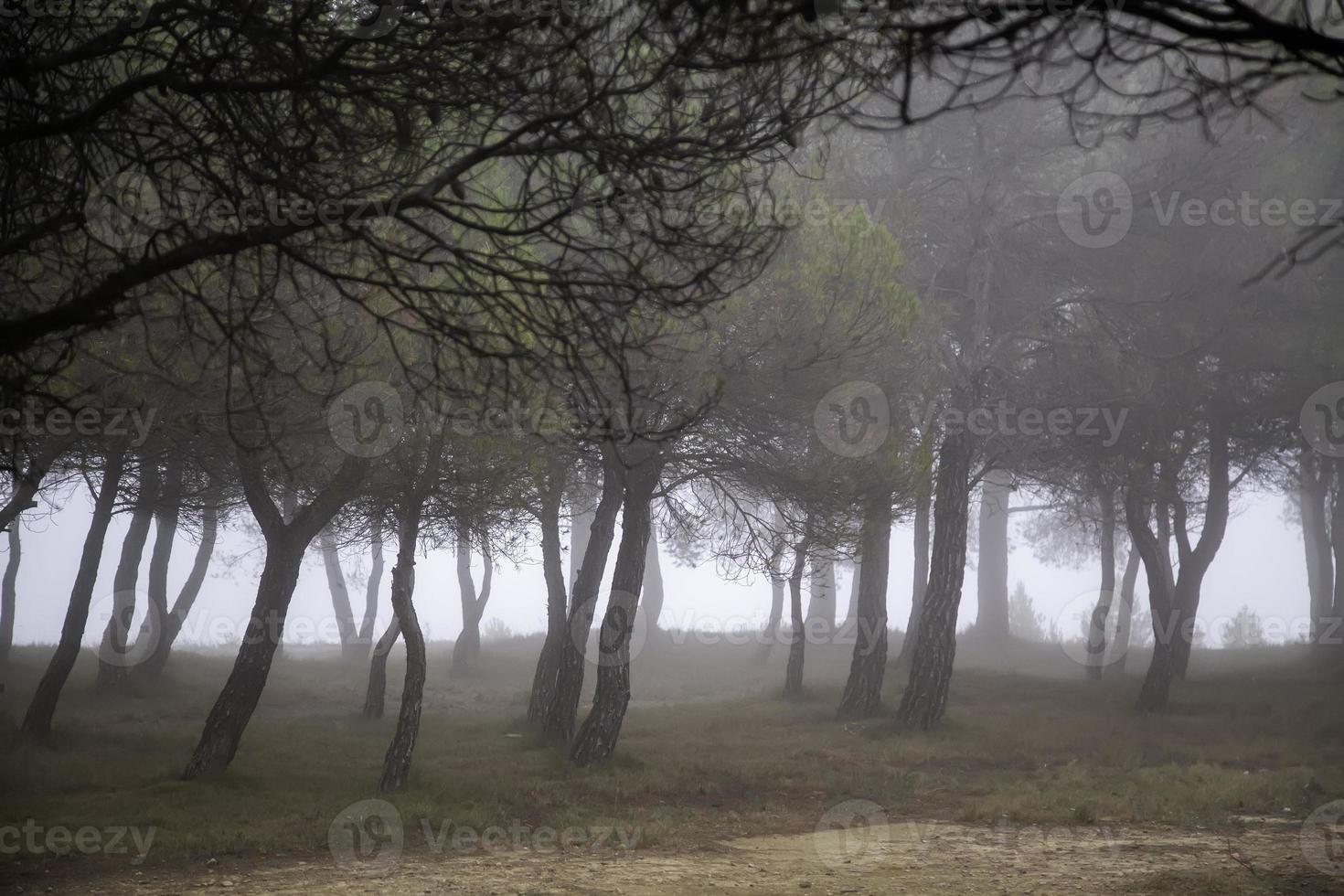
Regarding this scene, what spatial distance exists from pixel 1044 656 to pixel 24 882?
32863 millimetres

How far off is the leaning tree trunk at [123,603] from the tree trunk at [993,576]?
26.6 meters

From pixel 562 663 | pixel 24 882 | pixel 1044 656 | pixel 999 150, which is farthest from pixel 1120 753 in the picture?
pixel 1044 656

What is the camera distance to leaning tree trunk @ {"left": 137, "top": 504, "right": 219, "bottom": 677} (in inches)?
891

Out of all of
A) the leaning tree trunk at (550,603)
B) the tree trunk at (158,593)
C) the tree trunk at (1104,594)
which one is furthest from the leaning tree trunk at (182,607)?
the tree trunk at (1104,594)

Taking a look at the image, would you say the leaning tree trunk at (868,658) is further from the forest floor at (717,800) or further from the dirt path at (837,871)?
the dirt path at (837,871)

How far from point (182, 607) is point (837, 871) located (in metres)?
23.9

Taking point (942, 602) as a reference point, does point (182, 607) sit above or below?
below

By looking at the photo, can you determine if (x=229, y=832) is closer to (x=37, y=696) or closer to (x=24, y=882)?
(x=24, y=882)

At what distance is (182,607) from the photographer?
90.4ft

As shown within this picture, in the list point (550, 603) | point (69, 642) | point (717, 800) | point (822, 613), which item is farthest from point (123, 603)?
point (822, 613)

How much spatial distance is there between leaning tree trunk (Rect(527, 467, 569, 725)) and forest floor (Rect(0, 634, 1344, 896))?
784 millimetres

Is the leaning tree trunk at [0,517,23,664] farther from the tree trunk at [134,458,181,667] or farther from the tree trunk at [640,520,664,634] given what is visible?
the tree trunk at [640,520,664,634]

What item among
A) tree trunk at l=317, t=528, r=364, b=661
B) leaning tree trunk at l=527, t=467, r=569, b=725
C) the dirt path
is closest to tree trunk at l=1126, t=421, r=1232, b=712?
the dirt path

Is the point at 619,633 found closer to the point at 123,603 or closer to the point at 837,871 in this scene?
the point at 837,871
